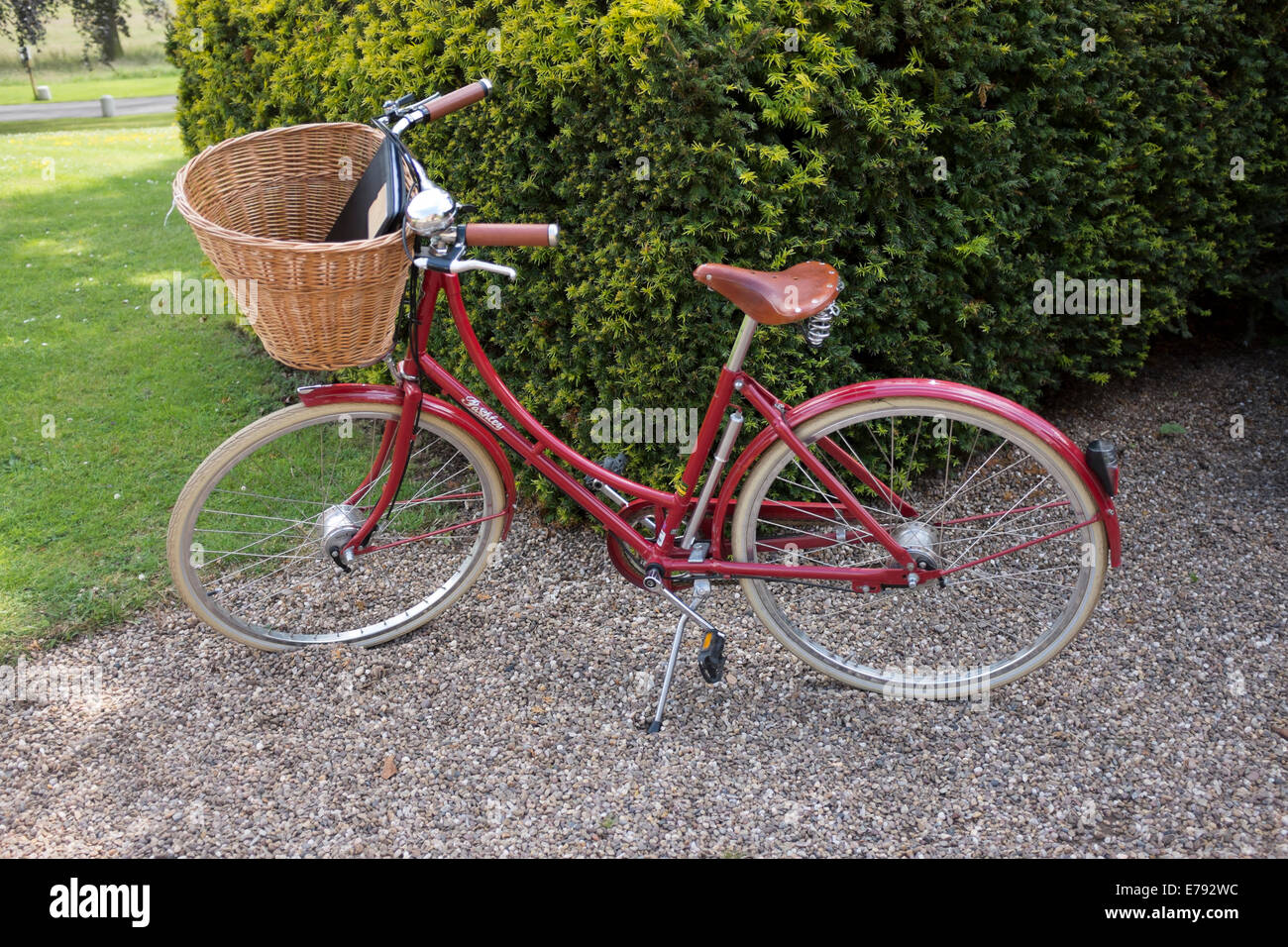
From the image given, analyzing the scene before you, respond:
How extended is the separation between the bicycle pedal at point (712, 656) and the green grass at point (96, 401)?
2.07m

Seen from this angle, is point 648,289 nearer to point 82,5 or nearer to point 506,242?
point 506,242

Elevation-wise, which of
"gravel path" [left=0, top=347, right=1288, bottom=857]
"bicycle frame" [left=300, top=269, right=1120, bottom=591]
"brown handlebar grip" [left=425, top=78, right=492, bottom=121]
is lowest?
"gravel path" [left=0, top=347, right=1288, bottom=857]

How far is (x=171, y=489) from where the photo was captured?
4.15m

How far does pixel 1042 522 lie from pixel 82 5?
62.9 feet

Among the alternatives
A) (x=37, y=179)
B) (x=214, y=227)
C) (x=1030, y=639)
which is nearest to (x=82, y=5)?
(x=37, y=179)

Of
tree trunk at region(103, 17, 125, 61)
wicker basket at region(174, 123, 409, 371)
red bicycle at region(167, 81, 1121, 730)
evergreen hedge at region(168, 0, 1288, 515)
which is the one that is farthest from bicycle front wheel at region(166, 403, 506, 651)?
tree trunk at region(103, 17, 125, 61)

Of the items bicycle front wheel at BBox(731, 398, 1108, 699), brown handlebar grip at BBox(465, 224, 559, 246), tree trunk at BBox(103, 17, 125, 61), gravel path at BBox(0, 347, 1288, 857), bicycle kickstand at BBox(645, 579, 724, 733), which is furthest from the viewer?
tree trunk at BBox(103, 17, 125, 61)

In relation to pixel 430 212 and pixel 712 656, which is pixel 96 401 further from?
pixel 712 656

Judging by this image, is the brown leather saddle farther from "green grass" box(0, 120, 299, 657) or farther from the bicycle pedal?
"green grass" box(0, 120, 299, 657)

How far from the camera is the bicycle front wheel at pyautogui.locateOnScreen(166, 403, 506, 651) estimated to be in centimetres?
287

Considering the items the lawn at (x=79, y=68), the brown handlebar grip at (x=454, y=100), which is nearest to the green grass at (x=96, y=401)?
the brown handlebar grip at (x=454, y=100)

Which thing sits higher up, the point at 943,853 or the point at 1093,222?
the point at 1093,222

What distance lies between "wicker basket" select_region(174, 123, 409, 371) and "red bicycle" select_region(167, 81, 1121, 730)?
0.14 m

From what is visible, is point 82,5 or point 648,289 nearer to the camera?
point 648,289
